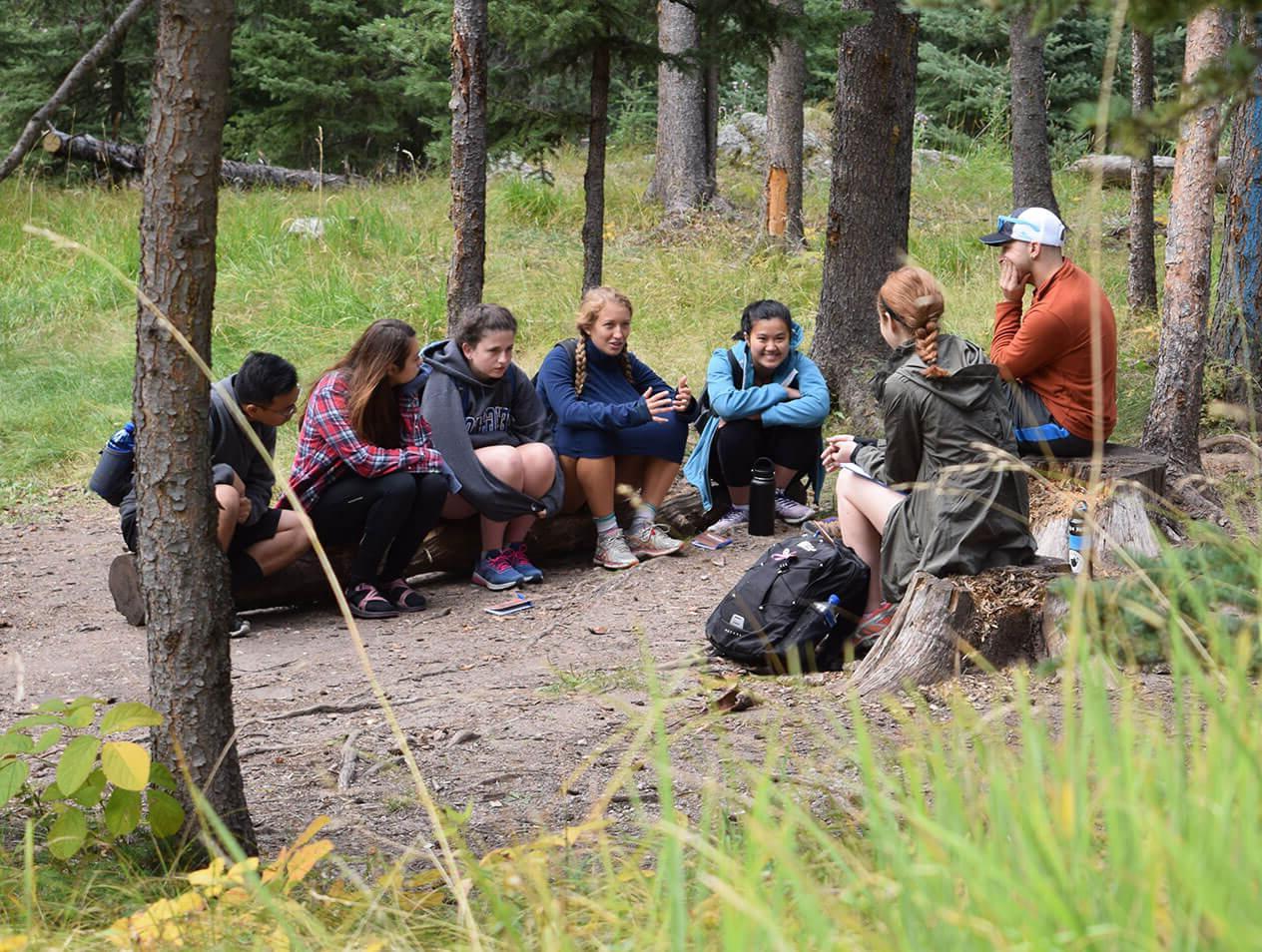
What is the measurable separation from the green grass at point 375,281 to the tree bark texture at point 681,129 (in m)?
0.44

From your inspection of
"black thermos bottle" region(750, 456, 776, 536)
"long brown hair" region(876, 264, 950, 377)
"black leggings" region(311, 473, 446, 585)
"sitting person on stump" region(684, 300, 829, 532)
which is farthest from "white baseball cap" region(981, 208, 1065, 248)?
"black leggings" region(311, 473, 446, 585)

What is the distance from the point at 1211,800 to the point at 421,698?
331cm

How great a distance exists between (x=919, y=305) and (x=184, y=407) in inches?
110

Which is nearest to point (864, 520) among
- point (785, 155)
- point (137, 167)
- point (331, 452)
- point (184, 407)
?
point (331, 452)

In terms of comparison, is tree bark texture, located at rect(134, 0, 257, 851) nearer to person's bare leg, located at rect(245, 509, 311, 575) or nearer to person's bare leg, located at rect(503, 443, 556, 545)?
person's bare leg, located at rect(245, 509, 311, 575)

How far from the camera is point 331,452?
559cm

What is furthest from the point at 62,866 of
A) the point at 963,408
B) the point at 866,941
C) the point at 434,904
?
the point at 963,408

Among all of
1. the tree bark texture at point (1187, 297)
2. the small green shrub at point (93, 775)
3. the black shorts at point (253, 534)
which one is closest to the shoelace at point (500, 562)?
the black shorts at point (253, 534)

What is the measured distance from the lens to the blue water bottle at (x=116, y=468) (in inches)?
200

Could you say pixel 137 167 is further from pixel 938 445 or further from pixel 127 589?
pixel 938 445

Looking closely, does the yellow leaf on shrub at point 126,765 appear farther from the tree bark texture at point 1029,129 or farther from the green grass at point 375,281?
the tree bark texture at point 1029,129

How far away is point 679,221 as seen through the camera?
13.6 m

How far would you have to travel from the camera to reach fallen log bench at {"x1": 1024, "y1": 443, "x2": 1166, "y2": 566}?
5160mm

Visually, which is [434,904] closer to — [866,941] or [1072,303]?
[866,941]
